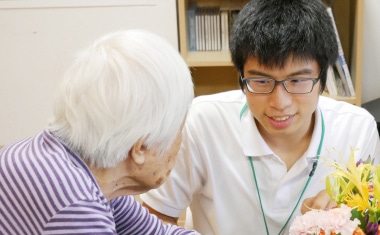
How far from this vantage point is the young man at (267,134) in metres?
1.43

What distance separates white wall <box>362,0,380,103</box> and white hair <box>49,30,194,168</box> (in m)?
2.10

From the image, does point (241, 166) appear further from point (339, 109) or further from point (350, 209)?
point (350, 209)

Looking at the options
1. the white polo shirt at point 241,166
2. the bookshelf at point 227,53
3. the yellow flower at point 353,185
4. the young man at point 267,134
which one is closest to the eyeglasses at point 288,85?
the young man at point 267,134

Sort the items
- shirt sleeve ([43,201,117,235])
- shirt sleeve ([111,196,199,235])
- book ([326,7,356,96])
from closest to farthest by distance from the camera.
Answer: shirt sleeve ([43,201,117,235]), shirt sleeve ([111,196,199,235]), book ([326,7,356,96])

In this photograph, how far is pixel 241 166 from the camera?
5.22 feet

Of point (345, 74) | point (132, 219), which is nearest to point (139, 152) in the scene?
point (132, 219)

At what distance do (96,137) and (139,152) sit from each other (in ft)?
0.31

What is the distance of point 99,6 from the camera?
2869 mm

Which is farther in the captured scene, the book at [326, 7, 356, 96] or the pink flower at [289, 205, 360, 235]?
the book at [326, 7, 356, 96]

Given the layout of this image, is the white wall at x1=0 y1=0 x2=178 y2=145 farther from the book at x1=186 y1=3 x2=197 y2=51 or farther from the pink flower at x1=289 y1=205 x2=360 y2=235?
the pink flower at x1=289 y1=205 x2=360 y2=235

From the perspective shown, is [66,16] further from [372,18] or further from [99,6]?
[372,18]

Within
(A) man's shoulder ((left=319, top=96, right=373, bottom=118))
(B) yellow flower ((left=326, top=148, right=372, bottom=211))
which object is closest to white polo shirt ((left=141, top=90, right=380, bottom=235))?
(A) man's shoulder ((left=319, top=96, right=373, bottom=118))

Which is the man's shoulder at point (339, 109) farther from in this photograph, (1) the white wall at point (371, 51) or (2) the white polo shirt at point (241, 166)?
(1) the white wall at point (371, 51)

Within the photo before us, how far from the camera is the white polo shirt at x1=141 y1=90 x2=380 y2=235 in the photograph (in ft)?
5.11
